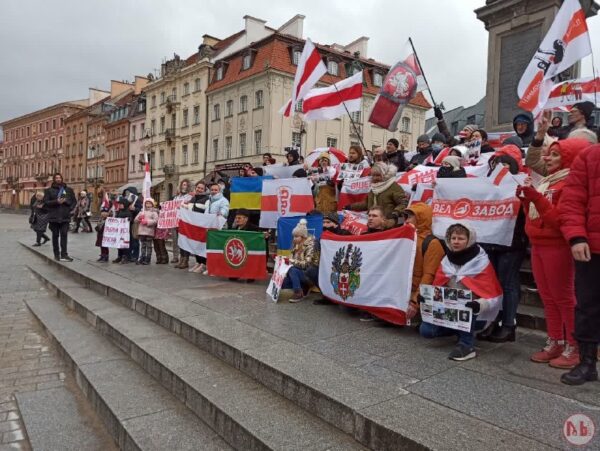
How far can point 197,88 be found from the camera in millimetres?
45375

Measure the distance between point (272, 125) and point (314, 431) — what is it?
34.8 meters

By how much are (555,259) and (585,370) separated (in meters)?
0.85

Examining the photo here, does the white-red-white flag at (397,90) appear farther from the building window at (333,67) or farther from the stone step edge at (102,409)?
the building window at (333,67)

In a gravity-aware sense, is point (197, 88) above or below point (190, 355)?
above

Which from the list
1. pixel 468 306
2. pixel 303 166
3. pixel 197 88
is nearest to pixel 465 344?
pixel 468 306

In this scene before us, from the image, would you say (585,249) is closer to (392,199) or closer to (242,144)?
(392,199)

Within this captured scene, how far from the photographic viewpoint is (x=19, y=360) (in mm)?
5426

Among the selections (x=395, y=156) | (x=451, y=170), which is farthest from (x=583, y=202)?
(x=395, y=156)

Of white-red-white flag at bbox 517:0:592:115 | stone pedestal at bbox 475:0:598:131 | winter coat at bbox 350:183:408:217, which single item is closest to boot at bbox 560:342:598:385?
winter coat at bbox 350:183:408:217

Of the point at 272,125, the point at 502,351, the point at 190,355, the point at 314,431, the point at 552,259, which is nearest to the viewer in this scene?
the point at 314,431

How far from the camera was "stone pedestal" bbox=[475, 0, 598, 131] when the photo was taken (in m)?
9.23

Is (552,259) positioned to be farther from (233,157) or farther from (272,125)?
(233,157)

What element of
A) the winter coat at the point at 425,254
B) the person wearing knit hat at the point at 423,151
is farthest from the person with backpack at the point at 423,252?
the person wearing knit hat at the point at 423,151

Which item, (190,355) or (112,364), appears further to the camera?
(112,364)
